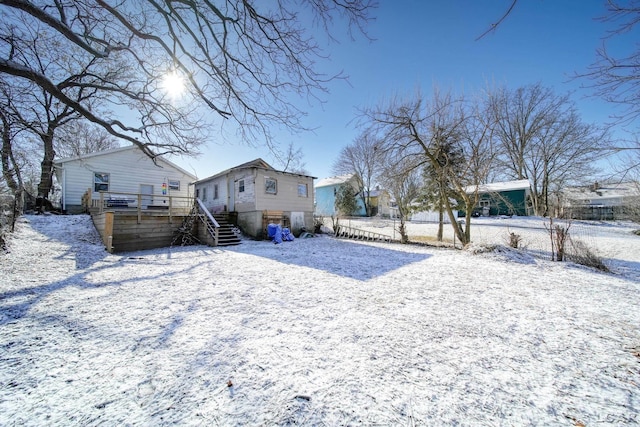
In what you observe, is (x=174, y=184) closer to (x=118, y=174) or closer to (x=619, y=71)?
(x=118, y=174)

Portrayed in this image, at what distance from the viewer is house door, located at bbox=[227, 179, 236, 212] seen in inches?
534

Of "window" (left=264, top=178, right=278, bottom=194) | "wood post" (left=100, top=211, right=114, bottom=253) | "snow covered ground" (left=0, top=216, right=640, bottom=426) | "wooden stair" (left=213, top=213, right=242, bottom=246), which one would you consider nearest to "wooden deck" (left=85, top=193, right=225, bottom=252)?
"wood post" (left=100, top=211, right=114, bottom=253)

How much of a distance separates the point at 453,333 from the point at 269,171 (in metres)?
11.2

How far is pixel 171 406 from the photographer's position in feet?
5.36

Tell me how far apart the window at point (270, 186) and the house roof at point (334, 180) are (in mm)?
16679

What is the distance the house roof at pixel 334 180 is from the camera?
29.8 meters

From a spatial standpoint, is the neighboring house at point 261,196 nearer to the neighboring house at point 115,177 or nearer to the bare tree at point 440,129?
the neighboring house at point 115,177

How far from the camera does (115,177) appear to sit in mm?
14047

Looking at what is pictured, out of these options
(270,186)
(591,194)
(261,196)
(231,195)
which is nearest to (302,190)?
(270,186)

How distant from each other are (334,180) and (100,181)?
24543 mm

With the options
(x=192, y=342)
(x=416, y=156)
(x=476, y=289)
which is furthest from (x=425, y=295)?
(x=416, y=156)

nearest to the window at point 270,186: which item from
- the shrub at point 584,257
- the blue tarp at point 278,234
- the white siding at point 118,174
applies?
the blue tarp at point 278,234

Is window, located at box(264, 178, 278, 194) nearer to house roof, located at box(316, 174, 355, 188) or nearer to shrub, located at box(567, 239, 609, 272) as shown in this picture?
shrub, located at box(567, 239, 609, 272)

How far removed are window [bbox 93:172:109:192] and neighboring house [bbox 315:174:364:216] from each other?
21.2m
